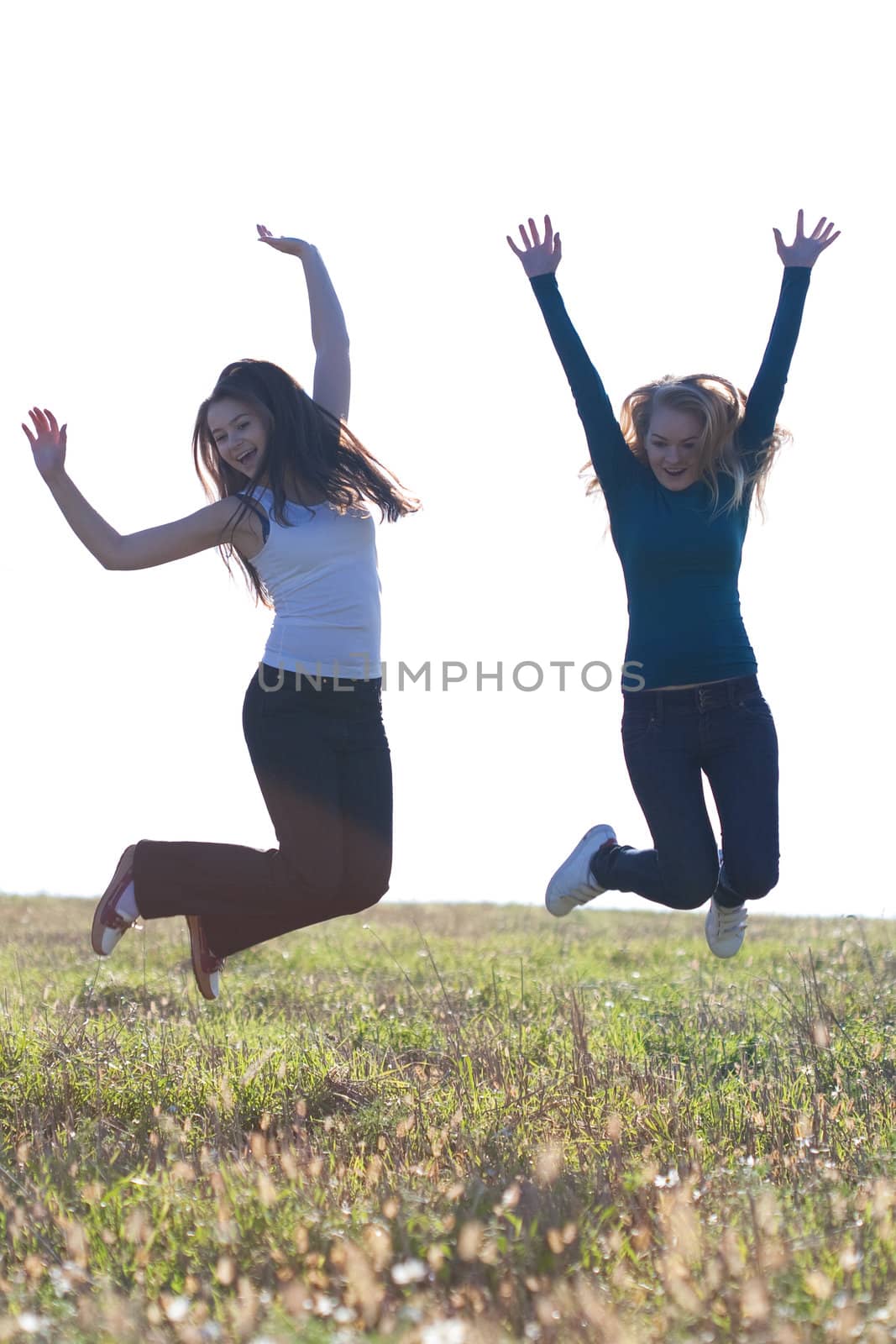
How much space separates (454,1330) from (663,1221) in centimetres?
100

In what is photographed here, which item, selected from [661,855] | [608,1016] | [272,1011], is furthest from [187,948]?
[661,855]

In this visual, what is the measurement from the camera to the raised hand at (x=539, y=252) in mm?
5992

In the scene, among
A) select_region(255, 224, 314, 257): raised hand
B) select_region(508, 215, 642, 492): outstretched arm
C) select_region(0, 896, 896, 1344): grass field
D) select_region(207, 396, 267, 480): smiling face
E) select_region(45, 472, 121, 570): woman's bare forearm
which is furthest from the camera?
select_region(255, 224, 314, 257): raised hand

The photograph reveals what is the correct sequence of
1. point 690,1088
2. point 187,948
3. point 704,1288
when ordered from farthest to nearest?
point 187,948 < point 690,1088 < point 704,1288

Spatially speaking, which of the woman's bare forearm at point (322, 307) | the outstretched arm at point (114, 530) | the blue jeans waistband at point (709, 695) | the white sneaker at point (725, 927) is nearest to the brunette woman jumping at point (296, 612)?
the outstretched arm at point (114, 530)

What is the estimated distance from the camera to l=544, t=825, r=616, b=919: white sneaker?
257 inches

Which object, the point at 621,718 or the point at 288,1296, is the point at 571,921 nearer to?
the point at 621,718

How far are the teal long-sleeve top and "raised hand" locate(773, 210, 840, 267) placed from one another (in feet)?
0.16

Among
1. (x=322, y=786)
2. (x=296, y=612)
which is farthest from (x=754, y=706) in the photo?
(x=296, y=612)

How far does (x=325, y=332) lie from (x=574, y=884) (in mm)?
2927

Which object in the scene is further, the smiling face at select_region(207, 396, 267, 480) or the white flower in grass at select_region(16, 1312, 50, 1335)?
Result: the smiling face at select_region(207, 396, 267, 480)

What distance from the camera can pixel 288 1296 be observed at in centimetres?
285

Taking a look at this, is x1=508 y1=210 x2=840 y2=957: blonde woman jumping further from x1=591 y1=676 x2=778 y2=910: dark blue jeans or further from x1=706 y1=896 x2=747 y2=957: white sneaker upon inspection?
x1=706 y1=896 x2=747 y2=957: white sneaker

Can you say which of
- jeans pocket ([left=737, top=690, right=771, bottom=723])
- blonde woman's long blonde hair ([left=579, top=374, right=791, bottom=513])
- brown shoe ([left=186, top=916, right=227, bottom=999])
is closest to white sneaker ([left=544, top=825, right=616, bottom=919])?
jeans pocket ([left=737, top=690, right=771, bottom=723])
